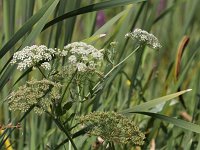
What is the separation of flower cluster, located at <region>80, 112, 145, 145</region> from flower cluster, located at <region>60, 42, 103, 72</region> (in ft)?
0.37

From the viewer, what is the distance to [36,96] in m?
1.33

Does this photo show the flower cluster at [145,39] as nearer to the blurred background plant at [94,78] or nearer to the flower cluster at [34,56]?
the blurred background plant at [94,78]

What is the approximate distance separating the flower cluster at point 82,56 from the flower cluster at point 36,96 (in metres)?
0.06

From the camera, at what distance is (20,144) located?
1.86 m

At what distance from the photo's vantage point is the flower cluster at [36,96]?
1.33 m

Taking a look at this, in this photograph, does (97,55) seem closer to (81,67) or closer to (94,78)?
(81,67)

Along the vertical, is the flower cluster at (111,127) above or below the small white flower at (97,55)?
below

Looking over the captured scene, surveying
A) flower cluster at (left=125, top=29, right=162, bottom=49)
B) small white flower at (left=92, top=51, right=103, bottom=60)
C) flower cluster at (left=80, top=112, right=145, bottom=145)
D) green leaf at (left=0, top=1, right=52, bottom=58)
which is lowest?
flower cluster at (left=80, top=112, right=145, bottom=145)

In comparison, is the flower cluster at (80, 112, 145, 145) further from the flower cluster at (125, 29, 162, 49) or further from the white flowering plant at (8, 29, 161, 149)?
the flower cluster at (125, 29, 162, 49)

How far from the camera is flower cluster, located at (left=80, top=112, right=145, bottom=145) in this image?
139 cm

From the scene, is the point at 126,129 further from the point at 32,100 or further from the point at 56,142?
the point at 56,142

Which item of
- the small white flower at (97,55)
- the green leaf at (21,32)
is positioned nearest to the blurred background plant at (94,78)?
the green leaf at (21,32)

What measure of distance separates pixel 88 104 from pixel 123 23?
288 millimetres

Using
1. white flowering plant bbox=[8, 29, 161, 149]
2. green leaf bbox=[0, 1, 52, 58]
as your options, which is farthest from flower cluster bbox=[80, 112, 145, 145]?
green leaf bbox=[0, 1, 52, 58]
